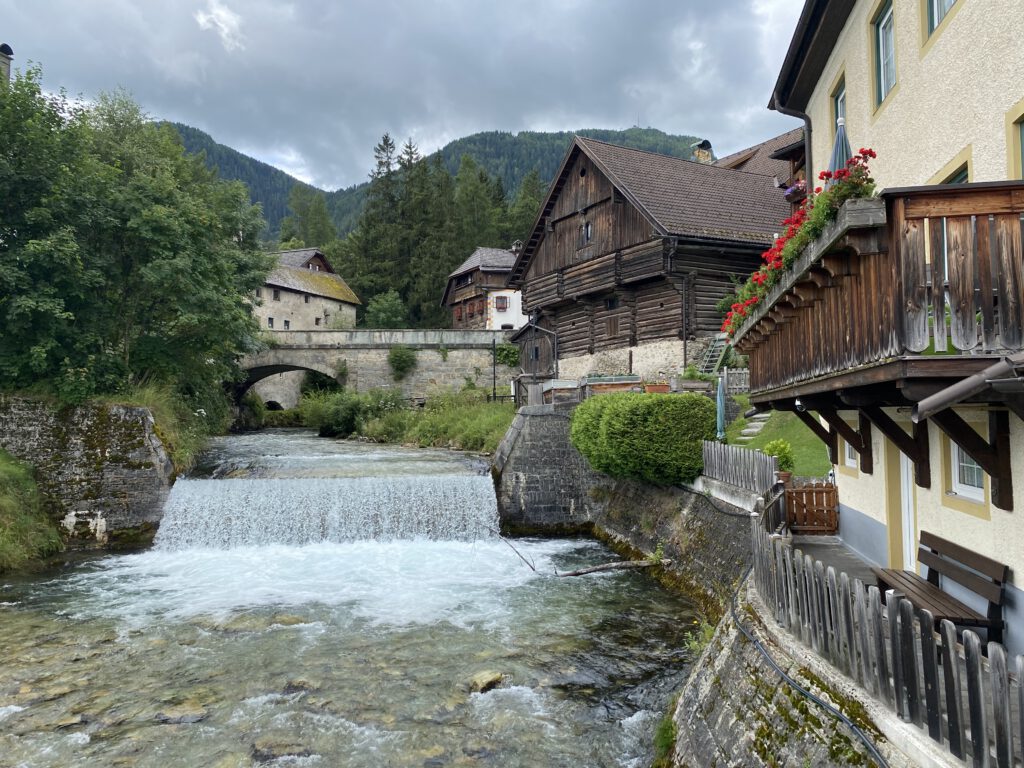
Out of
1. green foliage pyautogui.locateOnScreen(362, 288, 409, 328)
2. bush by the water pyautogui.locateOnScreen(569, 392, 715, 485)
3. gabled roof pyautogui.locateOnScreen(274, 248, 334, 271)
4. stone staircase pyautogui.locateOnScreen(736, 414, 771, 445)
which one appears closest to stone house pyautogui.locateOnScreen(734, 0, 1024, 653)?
bush by the water pyautogui.locateOnScreen(569, 392, 715, 485)

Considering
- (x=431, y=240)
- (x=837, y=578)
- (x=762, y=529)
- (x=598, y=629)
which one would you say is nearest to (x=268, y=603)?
(x=598, y=629)

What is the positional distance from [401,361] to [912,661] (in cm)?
3290

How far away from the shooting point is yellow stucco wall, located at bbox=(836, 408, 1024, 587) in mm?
5012

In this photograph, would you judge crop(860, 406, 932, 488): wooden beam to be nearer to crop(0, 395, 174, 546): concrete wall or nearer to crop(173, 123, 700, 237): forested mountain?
crop(0, 395, 174, 546): concrete wall

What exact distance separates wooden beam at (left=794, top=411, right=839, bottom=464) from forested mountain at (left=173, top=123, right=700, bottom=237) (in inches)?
4859

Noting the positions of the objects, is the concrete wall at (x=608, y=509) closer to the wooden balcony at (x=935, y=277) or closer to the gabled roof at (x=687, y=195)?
the wooden balcony at (x=935, y=277)

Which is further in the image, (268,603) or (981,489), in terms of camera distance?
(268,603)

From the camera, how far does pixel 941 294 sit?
430 cm

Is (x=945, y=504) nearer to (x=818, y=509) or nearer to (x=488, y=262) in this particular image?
(x=818, y=509)

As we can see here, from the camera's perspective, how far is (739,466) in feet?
37.2

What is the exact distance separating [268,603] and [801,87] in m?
12.4

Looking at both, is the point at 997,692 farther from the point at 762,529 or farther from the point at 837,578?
the point at 762,529

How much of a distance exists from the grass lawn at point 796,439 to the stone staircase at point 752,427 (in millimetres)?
108

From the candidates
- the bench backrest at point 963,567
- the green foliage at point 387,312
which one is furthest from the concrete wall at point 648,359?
the green foliage at point 387,312
